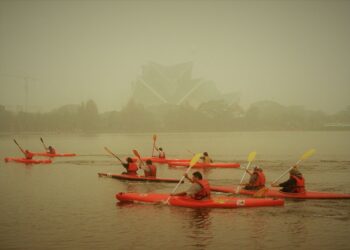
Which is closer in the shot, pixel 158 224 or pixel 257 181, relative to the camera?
pixel 158 224

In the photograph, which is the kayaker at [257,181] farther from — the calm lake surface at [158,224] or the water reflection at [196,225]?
the water reflection at [196,225]

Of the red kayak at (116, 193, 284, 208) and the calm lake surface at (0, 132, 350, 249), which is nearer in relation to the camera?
the calm lake surface at (0, 132, 350, 249)

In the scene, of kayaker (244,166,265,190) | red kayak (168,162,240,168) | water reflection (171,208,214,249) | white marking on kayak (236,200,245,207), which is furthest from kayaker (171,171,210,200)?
red kayak (168,162,240,168)

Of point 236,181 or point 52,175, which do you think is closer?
point 236,181

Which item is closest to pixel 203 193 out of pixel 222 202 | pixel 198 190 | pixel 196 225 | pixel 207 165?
pixel 198 190

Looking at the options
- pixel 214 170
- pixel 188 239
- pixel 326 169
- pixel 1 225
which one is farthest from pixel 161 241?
pixel 326 169

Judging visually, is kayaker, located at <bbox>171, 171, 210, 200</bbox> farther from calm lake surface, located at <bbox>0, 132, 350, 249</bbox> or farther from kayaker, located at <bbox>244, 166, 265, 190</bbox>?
kayaker, located at <bbox>244, 166, 265, 190</bbox>

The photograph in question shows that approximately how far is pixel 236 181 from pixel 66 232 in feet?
48.3

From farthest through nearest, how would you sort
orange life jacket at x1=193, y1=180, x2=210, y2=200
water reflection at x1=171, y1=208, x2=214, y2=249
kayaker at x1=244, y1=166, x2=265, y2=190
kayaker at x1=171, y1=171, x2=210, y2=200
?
kayaker at x1=244, y1=166, x2=265, y2=190 < orange life jacket at x1=193, y1=180, x2=210, y2=200 < kayaker at x1=171, y1=171, x2=210, y2=200 < water reflection at x1=171, y1=208, x2=214, y2=249

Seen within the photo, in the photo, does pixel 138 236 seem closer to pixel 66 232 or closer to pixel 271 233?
pixel 66 232

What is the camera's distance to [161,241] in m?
14.8

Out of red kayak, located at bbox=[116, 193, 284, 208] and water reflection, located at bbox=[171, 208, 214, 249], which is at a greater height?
red kayak, located at bbox=[116, 193, 284, 208]

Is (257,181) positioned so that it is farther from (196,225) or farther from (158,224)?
(158,224)

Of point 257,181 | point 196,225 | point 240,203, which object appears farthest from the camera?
point 257,181
